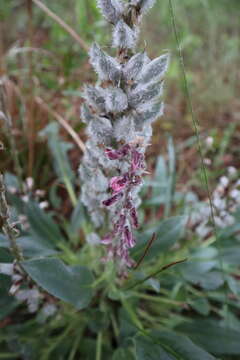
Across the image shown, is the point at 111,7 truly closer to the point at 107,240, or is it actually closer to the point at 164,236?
the point at 107,240

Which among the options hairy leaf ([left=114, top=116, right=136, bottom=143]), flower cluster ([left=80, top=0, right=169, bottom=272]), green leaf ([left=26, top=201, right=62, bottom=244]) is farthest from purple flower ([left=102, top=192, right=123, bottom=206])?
green leaf ([left=26, top=201, right=62, bottom=244])

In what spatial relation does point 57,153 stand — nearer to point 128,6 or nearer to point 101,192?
point 101,192

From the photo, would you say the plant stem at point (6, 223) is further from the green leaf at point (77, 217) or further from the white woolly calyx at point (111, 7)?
the green leaf at point (77, 217)

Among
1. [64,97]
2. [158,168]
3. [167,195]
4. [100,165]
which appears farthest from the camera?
[64,97]

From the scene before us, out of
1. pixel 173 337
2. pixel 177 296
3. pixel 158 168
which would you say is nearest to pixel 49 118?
pixel 158 168

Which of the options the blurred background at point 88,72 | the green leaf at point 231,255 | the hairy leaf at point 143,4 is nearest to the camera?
the hairy leaf at point 143,4

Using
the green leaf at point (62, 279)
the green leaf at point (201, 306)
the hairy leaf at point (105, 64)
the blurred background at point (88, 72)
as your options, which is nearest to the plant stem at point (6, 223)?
the green leaf at point (62, 279)
